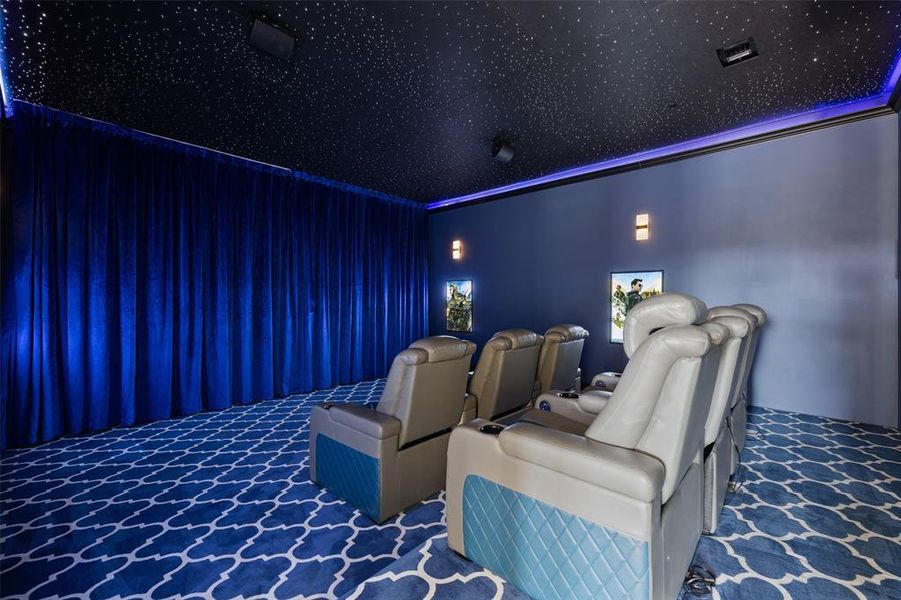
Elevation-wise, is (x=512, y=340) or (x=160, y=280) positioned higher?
(x=160, y=280)

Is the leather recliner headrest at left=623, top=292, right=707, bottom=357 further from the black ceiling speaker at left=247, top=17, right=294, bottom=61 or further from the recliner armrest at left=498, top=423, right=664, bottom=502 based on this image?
the black ceiling speaker at left=247, top=17, right=294, bottom=61

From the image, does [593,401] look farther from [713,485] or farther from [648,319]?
[648,319]

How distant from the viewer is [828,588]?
5.53ft

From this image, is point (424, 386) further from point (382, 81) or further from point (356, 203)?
point (356, 203)

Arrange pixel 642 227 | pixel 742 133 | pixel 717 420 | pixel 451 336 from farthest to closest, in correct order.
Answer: pixel 642 227
pixel 742 133
pixel 451 336
pixel 717 420

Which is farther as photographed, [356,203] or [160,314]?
[356,203]

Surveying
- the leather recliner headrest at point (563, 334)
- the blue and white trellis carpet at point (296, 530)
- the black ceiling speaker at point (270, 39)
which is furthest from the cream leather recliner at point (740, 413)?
the black ceiling speaker at point (270, 39)

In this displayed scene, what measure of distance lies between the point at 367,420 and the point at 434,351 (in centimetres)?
57

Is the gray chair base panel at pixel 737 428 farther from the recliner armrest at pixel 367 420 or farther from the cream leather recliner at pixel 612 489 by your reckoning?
the recliner armrest at pixel 367 420

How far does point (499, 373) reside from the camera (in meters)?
2.79

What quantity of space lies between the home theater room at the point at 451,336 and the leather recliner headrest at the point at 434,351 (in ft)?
0.07

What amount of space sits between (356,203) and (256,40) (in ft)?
12.0

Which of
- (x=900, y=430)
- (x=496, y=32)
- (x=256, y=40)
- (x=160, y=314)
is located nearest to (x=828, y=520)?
(x=900, y=430)

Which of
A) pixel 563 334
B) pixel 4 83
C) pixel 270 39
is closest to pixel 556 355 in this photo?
pixel 563 334
